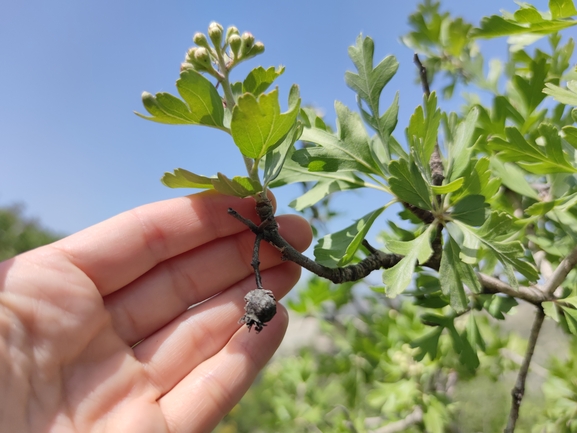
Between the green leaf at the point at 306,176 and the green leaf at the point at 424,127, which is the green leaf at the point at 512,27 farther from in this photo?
the green leaf at the point at 306,176

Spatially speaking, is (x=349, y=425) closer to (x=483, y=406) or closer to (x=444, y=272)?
(x=444, y=272)

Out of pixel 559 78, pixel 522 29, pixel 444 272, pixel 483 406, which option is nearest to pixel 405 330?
pixel 444 272

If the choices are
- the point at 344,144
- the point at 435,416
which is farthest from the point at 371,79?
the point at 435,416

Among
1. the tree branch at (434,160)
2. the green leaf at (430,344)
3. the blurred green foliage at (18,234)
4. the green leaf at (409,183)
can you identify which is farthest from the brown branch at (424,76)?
the blurred green foliage at (18,234)

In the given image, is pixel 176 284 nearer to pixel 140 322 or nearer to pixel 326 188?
pixel 140 322

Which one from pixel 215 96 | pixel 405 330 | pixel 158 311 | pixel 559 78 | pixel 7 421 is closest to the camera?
pixel 215 96

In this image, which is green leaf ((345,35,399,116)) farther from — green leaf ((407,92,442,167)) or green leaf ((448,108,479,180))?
green leaf ((448,108,479,180))
